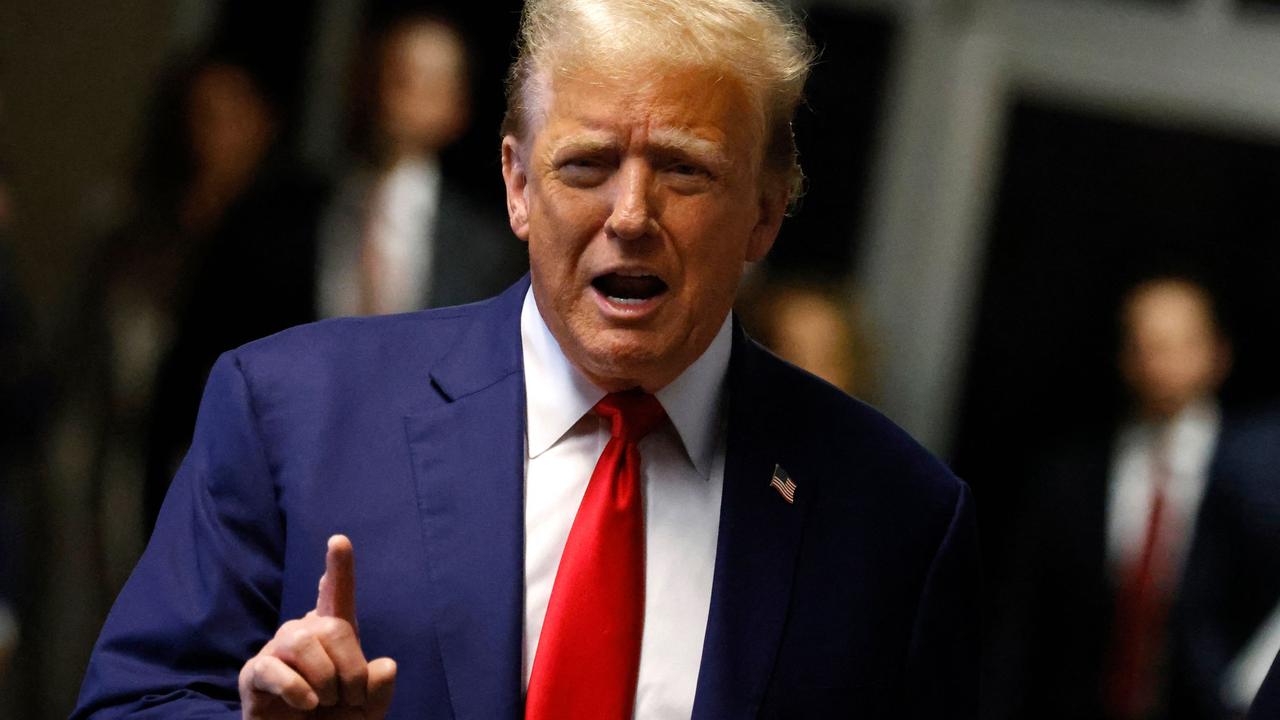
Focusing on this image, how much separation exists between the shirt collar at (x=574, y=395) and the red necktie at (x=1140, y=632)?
9.70ft

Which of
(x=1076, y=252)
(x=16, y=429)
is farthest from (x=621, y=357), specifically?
(x=1076, y=252)

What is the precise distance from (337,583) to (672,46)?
2.13 feet

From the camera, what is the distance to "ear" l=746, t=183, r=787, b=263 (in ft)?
7.12

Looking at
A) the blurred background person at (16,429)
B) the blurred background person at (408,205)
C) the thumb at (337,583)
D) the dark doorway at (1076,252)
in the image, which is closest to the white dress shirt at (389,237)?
the blurred background person at (408,205)

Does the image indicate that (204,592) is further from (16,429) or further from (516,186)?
(16,429)

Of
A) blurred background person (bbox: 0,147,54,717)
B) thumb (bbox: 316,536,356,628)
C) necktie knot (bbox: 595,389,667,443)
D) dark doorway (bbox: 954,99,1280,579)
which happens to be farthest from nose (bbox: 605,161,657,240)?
dark doorway (bbox: 954,99,1280,579)

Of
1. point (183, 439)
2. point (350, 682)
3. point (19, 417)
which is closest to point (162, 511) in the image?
point (350, 682)

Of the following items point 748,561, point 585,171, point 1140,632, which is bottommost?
point 1140,632

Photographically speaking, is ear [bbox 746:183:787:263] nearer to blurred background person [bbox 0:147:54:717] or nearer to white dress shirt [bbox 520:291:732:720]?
white dress shirt [bbox 520:291:732:720]

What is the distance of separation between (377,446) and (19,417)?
2290mm

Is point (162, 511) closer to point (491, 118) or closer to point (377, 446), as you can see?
point (377, 446)

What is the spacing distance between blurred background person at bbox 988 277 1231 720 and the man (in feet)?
9.24

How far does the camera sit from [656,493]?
2.10m

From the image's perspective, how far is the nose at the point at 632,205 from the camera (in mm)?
1958
